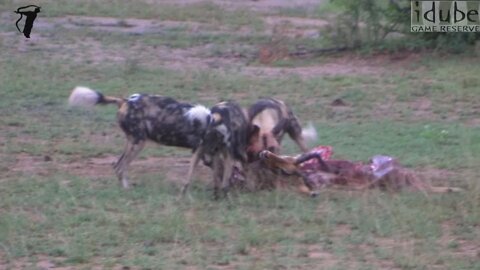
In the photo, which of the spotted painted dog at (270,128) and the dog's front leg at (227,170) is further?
the spotted painted dog at (270,128)

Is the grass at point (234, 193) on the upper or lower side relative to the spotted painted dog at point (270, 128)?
lower

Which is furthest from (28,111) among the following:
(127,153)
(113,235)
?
(113,235)

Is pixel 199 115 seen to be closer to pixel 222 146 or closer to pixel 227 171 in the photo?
pixel 222 146

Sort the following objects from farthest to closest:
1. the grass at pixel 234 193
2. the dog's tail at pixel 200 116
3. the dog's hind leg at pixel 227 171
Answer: the dog's tail at pixel 200 116, the dog's hind leg at pixel 227 171, the grass at pixel 234 193

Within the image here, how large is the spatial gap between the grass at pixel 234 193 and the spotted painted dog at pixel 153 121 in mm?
331

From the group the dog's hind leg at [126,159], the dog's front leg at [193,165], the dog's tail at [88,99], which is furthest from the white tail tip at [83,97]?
the dog's front leg at [193,165]

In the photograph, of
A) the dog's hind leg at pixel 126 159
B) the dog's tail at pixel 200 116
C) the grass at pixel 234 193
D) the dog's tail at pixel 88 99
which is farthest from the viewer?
the dog's tail at pixel 88 99

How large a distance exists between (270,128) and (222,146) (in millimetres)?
809

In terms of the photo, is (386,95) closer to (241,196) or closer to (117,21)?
(241,196)

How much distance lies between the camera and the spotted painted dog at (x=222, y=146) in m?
7.98

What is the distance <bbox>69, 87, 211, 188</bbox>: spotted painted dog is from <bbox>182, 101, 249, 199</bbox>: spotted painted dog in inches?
2.9

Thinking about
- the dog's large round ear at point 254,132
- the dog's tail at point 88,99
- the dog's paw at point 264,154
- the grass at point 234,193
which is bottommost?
the grass at point 234,193

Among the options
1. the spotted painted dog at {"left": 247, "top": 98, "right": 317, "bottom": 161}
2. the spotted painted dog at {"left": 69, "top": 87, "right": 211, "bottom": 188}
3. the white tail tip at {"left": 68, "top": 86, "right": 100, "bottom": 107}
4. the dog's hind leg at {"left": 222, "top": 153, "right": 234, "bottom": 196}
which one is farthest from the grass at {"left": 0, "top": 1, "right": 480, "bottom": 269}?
the white tail tip at {"left": 68, "top": 86, "right": 100, "bottom": 107}

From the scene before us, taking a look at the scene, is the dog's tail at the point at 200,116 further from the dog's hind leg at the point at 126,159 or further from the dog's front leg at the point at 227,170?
the dog's hind leg at the point at 126,159
